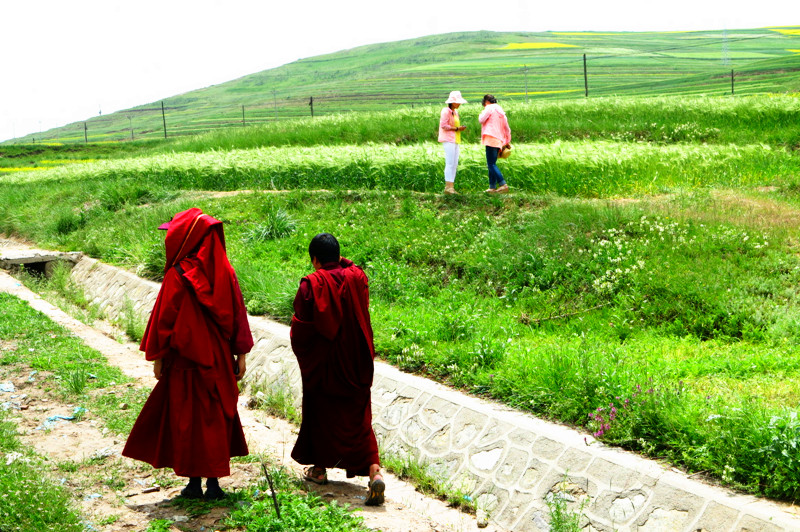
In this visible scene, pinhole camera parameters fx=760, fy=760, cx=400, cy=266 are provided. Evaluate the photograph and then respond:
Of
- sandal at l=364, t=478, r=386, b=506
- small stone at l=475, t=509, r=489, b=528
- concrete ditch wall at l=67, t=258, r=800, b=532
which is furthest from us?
small stone at l=475, t=509, r=489, b=528

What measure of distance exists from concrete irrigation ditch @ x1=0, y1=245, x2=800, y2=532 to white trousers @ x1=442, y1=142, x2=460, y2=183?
672cm

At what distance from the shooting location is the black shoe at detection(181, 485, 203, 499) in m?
5.45

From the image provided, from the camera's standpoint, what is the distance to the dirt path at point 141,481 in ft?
17.0

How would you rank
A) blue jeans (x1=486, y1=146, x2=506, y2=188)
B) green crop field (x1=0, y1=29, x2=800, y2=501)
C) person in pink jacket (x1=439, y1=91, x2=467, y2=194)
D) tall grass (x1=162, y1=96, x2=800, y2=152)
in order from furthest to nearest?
tall grass (x1=162, y1=96, x2=800, y2=152)
person in pink jacket (x1=439, y1=91, x2=467, y2=194)
blue jeans (x1=486, y1=146, x2=506, y2=188)
green crop field (x1=0, y1=29, x2=800, y2=501)

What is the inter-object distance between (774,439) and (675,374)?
1.87 metres

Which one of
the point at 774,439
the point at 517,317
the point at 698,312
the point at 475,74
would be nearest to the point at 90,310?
the point at 517,317

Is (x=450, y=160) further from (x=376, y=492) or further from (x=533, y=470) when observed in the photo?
(x=376, y=492)

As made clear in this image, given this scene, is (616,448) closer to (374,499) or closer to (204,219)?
(374,499)

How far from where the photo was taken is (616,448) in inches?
223

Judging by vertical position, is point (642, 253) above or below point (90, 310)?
above

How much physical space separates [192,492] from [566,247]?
655 cm

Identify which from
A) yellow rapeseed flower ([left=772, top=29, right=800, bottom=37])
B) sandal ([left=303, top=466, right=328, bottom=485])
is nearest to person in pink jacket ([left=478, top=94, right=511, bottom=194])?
sandal ([left=303, top=466, right=328, bottom=485])

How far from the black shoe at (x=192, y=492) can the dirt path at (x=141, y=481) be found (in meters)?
0.14

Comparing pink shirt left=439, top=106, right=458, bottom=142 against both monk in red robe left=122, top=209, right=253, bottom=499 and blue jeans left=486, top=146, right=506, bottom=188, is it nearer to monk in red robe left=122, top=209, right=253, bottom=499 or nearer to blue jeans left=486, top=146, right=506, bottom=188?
blue jeans left=486, top=146, right=506, bottom=188
